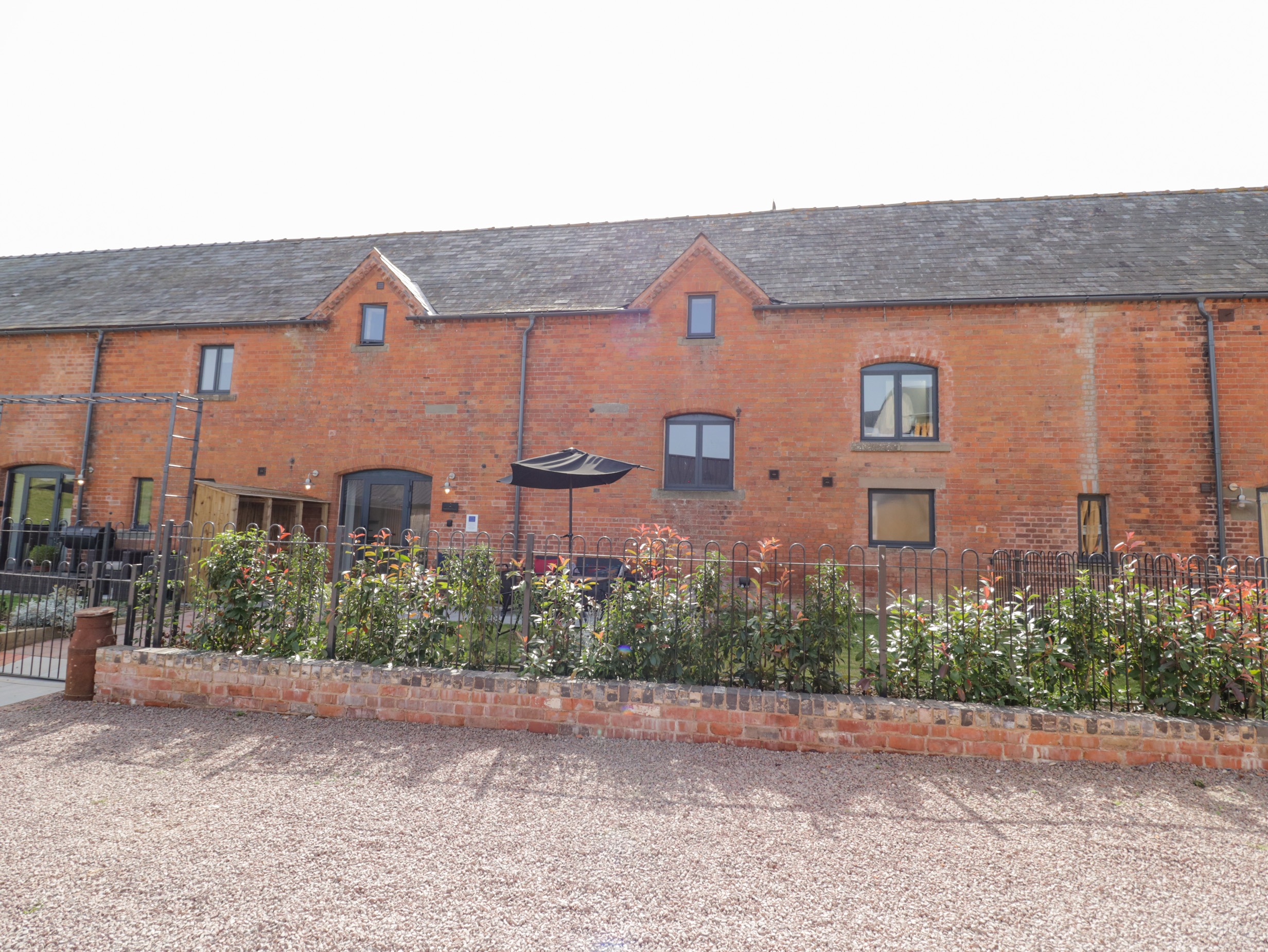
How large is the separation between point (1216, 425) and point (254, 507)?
17.2 meters

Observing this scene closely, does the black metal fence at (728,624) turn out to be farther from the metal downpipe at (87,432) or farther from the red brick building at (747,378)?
the metal downpipe at (87,432)

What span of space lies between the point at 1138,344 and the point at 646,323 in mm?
8735

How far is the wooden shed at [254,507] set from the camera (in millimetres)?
11250

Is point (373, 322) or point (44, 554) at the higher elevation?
point (373, 322)

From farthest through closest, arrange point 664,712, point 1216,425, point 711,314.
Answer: point 711,314
point 1216,425
point 664,712

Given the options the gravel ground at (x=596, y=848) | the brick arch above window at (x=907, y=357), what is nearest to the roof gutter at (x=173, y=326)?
the gravel ground at (x=596, y=848)

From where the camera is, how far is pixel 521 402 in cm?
1239

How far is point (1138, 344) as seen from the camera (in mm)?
10820

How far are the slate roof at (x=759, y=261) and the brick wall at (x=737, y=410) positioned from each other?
2.13 feet

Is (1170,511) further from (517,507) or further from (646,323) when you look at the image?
(517,507)

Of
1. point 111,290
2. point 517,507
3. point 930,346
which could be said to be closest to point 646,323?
point 517,507

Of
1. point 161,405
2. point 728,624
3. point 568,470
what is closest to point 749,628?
point 728,624

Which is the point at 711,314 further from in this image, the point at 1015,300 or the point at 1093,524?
the point at 1093,524

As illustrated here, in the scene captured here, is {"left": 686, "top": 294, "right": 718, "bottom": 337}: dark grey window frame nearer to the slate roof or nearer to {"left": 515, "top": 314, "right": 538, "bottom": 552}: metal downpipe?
the slate roof
